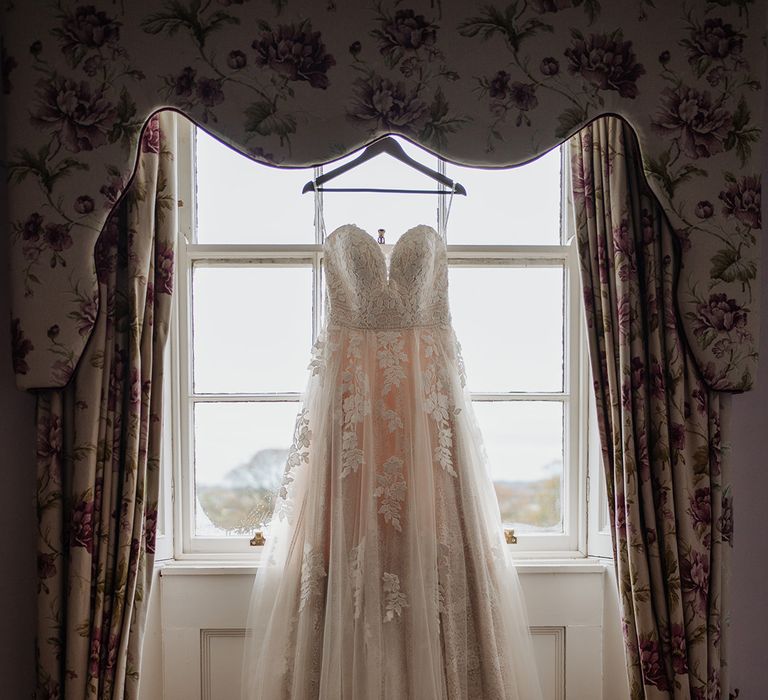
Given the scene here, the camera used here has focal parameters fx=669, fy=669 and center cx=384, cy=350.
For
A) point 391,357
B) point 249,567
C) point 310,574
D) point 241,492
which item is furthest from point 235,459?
point 391,357

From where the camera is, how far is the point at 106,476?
1.48 m

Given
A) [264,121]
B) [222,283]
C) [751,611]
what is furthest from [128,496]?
[751,611]

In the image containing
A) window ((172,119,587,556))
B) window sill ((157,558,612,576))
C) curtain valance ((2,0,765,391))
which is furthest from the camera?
window ((172,119,587,556))

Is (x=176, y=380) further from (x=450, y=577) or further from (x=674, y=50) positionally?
(x=674, y=50)

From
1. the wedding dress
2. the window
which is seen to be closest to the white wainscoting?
the window

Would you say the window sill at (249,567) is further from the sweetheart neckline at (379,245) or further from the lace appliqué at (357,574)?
the sweetheart neckline at (379,245)

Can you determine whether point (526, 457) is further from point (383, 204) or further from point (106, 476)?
point (106, 476)

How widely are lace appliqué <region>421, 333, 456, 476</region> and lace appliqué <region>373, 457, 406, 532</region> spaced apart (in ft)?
0.32

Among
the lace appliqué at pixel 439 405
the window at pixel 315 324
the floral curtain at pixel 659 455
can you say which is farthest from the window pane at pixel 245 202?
the floral curtain at pixel 659 455

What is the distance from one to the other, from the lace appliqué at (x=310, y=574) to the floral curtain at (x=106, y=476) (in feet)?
→ 1.17

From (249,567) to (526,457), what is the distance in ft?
2.77

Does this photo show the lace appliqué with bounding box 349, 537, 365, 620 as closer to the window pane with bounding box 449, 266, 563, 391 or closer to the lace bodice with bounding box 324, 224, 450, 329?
the lace bodice with bounding box 324, 224, 450, 329

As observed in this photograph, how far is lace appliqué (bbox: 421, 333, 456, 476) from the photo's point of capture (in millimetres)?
1542

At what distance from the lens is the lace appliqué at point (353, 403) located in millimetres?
1522
